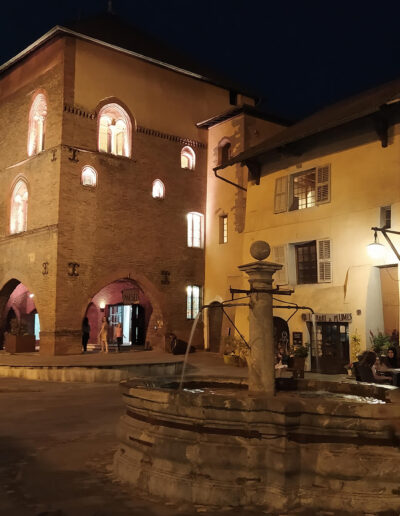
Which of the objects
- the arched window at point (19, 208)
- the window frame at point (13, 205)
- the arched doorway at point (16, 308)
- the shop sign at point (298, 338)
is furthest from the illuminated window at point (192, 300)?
the arched window at point (19, 208)

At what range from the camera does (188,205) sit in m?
27.6

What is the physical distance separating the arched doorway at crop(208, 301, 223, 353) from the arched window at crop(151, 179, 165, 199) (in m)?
5.79

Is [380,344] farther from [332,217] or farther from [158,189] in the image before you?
[158,189]

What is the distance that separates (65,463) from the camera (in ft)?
24.8

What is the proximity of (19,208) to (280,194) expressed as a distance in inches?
506

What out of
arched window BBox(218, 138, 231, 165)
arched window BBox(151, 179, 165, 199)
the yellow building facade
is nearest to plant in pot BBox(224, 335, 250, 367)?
the yellow building facade

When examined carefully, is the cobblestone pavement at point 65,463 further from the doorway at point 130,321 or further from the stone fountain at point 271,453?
the doorway at point 130,321

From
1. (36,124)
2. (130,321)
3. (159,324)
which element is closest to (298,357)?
(159,324)

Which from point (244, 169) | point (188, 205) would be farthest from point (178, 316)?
point (244, 169)

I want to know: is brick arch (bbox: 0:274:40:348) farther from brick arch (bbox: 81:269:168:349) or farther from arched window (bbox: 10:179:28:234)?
brick arch (bbox: 81:269:168:349)

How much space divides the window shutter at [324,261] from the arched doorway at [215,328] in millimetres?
8196

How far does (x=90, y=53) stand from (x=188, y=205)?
8223mm

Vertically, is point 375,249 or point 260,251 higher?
point 375,249

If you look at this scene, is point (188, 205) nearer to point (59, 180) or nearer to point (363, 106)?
point (59, 180)
